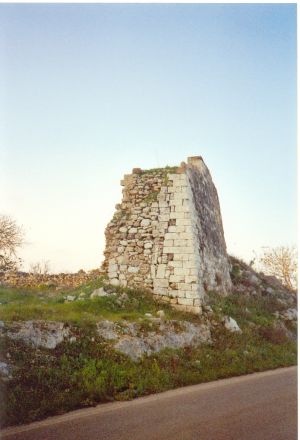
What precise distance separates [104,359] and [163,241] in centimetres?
489

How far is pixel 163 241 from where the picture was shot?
11.3 m

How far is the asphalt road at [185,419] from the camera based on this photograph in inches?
183

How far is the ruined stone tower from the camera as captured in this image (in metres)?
10.8

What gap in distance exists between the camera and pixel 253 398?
6398 mm

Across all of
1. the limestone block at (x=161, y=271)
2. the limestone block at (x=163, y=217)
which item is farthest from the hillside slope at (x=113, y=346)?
the limestone block at (x=163, y=217)

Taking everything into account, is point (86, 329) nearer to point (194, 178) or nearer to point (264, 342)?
point (264, 342)

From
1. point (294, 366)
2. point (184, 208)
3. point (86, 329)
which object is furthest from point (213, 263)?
point (86, 329)

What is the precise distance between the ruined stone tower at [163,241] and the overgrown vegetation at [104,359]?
1.88 feet

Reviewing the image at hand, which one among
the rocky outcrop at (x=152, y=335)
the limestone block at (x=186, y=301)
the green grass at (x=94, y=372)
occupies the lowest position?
the green grass at (x=94, y=372)


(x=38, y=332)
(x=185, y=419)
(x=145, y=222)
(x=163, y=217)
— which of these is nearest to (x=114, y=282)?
(x=145, y=222)

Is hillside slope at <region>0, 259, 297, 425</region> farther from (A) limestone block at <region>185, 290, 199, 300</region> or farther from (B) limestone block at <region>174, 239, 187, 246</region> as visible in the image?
(B) limestone block at <region>174, 239, 187, 246</region>

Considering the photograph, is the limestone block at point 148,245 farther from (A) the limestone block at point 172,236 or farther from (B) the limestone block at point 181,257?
(B) the limestone block at point 181,257

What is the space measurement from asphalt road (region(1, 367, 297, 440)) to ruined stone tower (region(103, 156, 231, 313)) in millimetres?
4011

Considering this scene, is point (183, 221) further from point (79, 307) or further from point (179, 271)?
point (79, 307)
